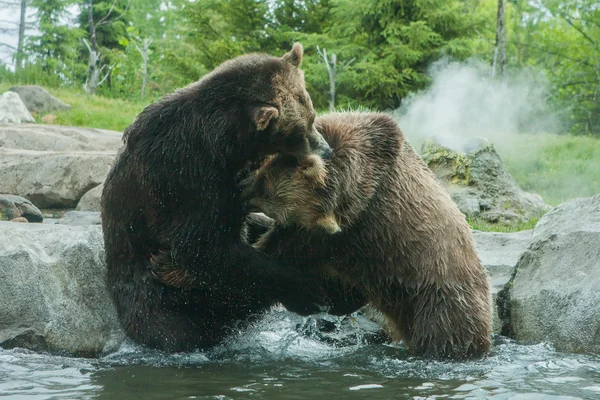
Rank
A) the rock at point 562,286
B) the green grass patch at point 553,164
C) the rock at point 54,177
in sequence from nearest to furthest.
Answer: the rock at point 562,286, the rock at point 54,177, the green grass patch at point 553,164

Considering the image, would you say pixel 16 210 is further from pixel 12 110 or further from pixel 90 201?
pixel 12 110

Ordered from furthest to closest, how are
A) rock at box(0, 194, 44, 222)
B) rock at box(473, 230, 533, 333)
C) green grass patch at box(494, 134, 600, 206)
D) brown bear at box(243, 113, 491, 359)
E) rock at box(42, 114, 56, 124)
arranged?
rock at box(42, 114, 56, 124) < green grass patch at box(494, 134, 600, 206) < rock at box(0, 194, 44, 222) < rock at box(473, 230, 533, 333) < brown bear at box(243, 113, 491, 359)

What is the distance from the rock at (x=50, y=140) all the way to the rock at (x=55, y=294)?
718cm

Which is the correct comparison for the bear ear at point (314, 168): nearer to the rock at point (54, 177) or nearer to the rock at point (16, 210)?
Result: the rock at point (16, 210)

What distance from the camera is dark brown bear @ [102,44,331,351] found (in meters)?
4.68

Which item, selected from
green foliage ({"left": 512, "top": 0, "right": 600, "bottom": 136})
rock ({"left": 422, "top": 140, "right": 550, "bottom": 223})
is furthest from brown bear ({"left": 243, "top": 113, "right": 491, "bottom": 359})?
green foliage ({"left": 512, "top": 0, "right": 600, "bottom": 136})

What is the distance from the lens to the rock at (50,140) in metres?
12.6

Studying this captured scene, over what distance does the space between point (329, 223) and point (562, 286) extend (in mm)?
1860

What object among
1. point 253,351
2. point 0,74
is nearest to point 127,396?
point 253,351

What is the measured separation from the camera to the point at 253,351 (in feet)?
17.3

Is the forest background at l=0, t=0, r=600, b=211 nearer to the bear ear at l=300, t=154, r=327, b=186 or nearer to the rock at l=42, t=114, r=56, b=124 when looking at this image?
the rock at l=42, t=114, r=56, b=124

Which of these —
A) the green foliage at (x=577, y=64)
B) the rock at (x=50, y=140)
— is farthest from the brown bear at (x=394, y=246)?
the green foliage at (x=577, y=64)

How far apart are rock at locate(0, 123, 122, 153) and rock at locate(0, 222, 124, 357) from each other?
7.18m

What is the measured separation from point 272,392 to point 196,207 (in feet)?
4.01
